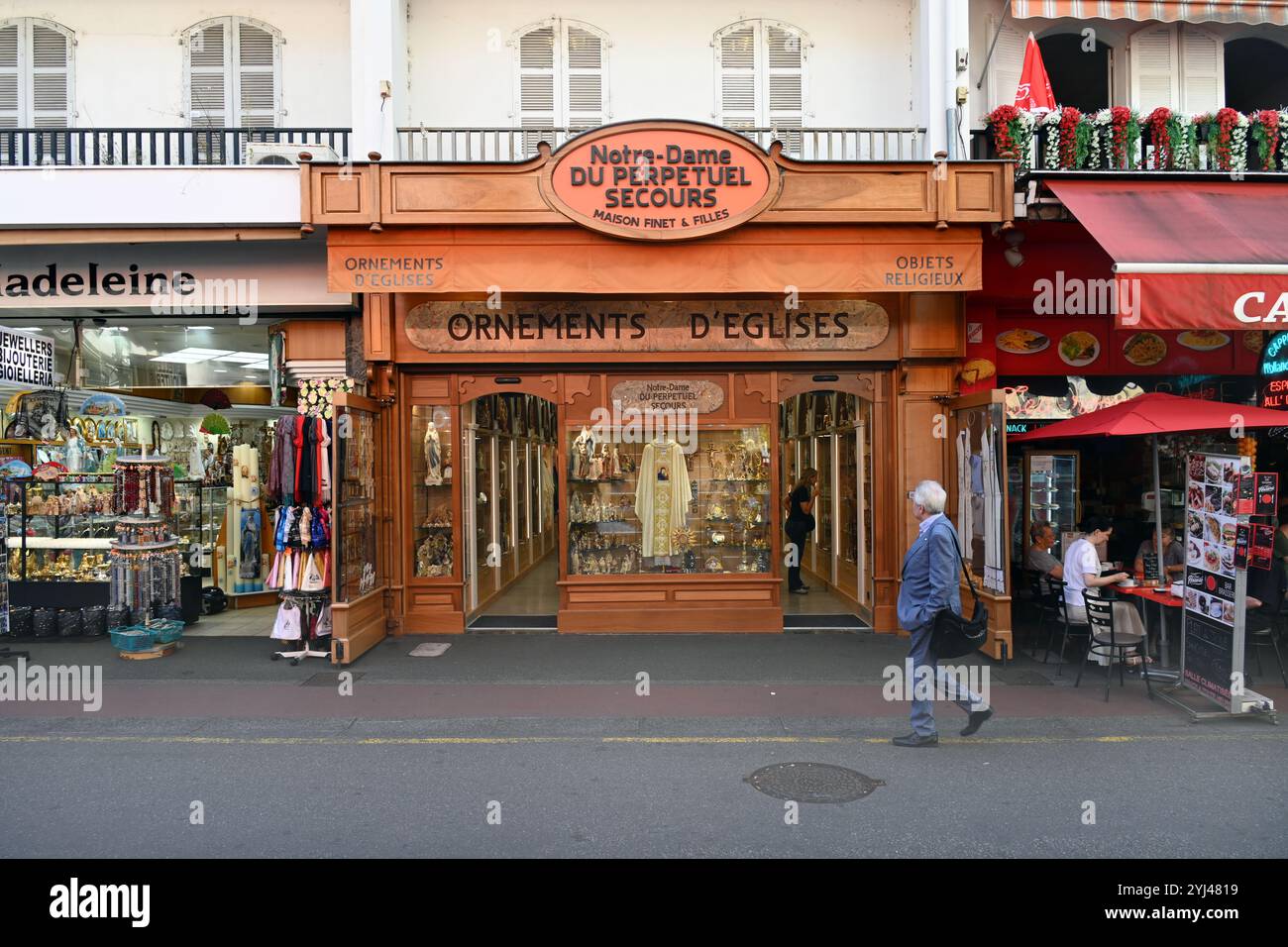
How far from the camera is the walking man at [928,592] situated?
6395 millimetres

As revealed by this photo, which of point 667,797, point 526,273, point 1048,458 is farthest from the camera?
point 1048,458

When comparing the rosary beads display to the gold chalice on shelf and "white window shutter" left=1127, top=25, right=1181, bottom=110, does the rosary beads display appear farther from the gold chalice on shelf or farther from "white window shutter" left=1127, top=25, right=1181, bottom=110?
"white window shutter" left=1127, top=25, right=1181, bottom=110

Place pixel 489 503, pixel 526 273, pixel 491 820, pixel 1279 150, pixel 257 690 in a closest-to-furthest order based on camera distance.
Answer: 1. pixel 491 820
2. pixel 257 690
3. pixel 526 273
4. pixel 1279 150
5. pixel 489 503

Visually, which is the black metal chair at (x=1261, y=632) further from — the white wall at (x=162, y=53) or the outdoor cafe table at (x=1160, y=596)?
the white wall at (x=162, y=53)

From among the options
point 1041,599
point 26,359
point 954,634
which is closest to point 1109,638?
point 1041,599

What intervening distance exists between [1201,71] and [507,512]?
38.4 ft

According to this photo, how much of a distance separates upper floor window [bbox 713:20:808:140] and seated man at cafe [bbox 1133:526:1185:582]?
21.9 feet

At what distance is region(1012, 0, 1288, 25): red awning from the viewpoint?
10.5m

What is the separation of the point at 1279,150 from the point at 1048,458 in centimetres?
456

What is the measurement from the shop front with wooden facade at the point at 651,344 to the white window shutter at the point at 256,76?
8.59 ft

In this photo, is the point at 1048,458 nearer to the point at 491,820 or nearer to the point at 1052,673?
the point at 1052,673

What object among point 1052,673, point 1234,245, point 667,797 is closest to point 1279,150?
point 1234,245

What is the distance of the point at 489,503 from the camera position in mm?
12930

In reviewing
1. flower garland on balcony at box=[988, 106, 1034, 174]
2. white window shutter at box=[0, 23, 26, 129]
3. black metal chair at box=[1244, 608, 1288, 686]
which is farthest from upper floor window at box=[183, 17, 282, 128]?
black metal chair at box=[1244, 608, 1288, 686]
